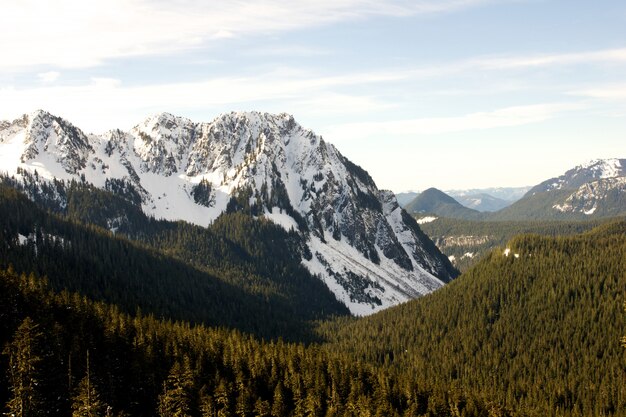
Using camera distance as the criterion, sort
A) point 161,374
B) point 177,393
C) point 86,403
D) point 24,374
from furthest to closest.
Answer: point 161,374, point 177,393, point 24,374, point 86,403

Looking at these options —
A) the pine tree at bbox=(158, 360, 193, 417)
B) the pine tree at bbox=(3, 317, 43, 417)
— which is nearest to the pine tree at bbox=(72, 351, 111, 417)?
the pine tree at bbox=(3, 317, 43, 417)

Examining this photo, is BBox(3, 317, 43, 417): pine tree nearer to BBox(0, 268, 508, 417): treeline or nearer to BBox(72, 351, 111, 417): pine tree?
BBox(0, 268, 508, 417): treeline

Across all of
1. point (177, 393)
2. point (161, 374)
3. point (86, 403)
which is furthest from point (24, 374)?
point (161, 374)

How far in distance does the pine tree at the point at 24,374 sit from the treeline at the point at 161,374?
0.18m

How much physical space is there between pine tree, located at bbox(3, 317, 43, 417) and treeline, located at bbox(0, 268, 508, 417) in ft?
0.60

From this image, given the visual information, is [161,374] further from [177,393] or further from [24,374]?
[24,374]

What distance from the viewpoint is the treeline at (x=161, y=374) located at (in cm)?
9344

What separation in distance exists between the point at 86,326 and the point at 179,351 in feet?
69.3


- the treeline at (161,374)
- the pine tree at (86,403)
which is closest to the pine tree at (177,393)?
the treeline at (161,374)

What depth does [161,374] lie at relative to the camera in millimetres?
119875

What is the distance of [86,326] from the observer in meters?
124

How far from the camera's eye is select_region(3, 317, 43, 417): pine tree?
265 feet

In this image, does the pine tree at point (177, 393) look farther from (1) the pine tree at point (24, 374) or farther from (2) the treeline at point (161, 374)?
(1) the pine tree at point (24, 374)

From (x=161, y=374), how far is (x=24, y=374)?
3548cm
